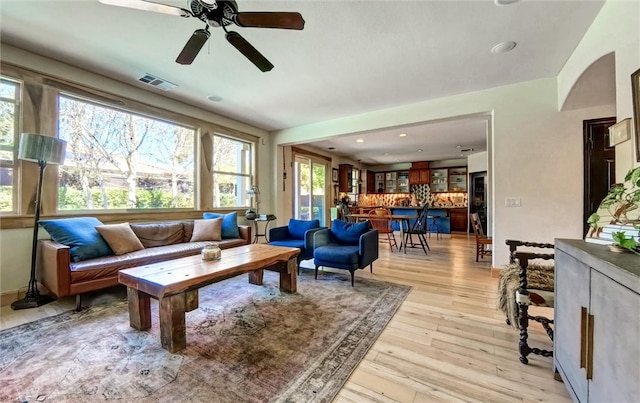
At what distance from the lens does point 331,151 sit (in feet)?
26.0

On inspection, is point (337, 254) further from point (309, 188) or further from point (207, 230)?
point (309, 188)

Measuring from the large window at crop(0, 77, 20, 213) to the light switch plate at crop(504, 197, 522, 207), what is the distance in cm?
587

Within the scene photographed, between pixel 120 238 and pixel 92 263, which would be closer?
pixel 92 263

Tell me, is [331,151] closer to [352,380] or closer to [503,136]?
[503,136]

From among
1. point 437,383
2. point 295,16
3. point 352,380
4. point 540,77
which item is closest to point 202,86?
point 295,16

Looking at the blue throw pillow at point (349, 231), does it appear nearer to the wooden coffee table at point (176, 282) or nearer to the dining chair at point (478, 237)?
the wooden coffee table at point (176, 282)

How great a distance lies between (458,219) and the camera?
852cm

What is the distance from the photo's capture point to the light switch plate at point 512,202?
11.3ft

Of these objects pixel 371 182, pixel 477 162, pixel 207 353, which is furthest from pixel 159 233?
pixel 477 162

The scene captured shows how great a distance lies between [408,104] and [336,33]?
218cm

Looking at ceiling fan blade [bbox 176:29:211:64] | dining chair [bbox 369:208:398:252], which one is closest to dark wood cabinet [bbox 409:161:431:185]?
dining chair [bbox 369:208:398:252]

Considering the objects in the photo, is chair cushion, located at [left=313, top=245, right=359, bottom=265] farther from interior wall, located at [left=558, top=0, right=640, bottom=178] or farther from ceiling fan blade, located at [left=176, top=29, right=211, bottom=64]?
ceiling fan blade, located at [left=176, top=29, right=211, bottom=64]

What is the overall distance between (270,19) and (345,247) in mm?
2682

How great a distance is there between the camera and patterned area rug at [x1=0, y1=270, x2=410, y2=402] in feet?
4.85
